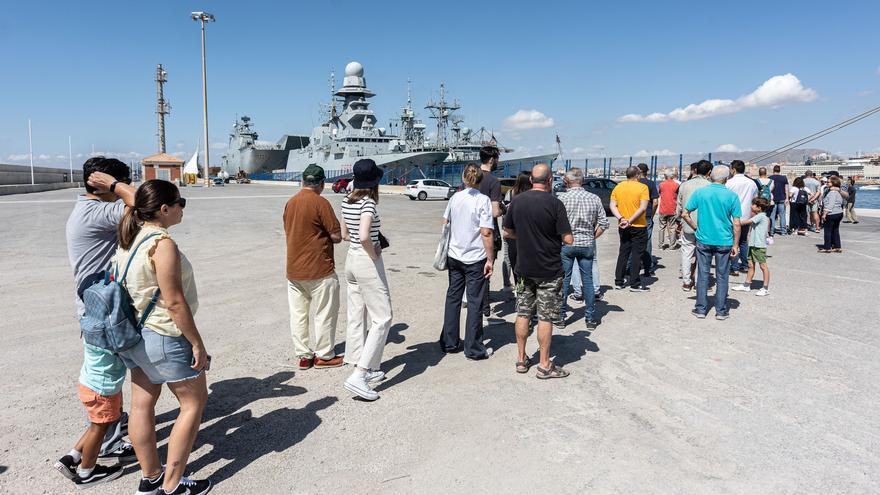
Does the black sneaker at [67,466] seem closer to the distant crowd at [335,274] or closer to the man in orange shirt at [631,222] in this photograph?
the distant crowd at [335,274]

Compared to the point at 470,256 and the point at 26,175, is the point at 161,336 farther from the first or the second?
the point at 26,175

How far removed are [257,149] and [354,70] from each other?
23220 millimetres

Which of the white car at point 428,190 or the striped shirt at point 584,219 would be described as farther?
the white car at point 428,190

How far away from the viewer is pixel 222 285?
7.56 metres

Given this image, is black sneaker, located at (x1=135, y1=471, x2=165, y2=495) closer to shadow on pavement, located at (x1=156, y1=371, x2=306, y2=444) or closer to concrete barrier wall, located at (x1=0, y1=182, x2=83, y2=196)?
shadow on pavement, located at (x1=156, y1=371, x2=306, y2=444)

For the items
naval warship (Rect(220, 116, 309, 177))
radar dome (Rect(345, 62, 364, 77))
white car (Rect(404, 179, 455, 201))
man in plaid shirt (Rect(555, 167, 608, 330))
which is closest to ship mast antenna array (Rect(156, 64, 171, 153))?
naval warship (Rect(220, 116, 309, 177))

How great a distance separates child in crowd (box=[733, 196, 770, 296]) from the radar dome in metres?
50.0

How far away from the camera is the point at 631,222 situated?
714 cm

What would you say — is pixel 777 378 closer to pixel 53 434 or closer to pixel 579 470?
pixel 579 470

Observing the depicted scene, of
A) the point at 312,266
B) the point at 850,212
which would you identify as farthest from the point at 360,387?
the point at 850,212

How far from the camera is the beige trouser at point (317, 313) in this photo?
14.6 ft

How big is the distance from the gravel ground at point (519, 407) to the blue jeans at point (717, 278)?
244 millimetres

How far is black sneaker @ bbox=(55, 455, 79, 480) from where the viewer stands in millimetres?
2826

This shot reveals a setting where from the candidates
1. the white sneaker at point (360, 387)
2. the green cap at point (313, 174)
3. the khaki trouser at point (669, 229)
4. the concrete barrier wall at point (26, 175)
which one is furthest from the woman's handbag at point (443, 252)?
the concrete barrier wall at point (26, 175)
